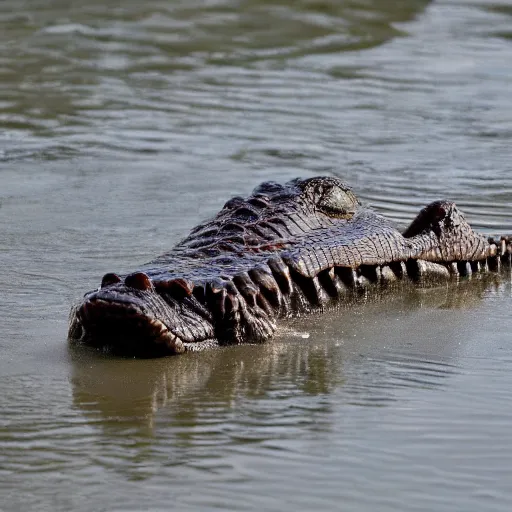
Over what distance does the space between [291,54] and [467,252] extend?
8.00 metres

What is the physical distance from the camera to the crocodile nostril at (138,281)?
A: 5457 mm

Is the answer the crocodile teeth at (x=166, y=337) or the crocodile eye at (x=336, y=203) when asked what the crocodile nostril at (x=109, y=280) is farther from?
the crocodile eye at (x=336, y=203)

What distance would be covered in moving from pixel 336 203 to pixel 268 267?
1188mm

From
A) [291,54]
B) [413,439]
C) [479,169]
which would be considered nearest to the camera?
[413,439]

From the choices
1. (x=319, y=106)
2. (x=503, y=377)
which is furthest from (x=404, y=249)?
(x=319, y=106)

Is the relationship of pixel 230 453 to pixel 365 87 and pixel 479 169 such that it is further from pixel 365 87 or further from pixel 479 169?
pixel 365 87

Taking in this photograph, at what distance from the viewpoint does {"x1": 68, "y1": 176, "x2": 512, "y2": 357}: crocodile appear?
550cm

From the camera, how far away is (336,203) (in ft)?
23.8

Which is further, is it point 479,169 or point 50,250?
point 479,169

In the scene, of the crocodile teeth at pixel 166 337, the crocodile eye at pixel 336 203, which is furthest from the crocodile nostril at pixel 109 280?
the crocodile eye at pixel 336 203

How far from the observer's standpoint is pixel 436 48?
1514 centimetres

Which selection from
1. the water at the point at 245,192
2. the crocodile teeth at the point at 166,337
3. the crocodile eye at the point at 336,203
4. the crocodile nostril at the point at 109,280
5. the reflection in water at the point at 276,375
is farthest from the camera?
the crocodile eye at the point at 336,203

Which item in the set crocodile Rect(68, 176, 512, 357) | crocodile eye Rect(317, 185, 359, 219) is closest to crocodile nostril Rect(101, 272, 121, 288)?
crocodile Rect(68, 176, 512, 357)

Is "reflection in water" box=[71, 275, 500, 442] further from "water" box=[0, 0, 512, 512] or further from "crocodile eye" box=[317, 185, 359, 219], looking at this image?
"crocodile eye" box=[317, 185, 359, 219]
